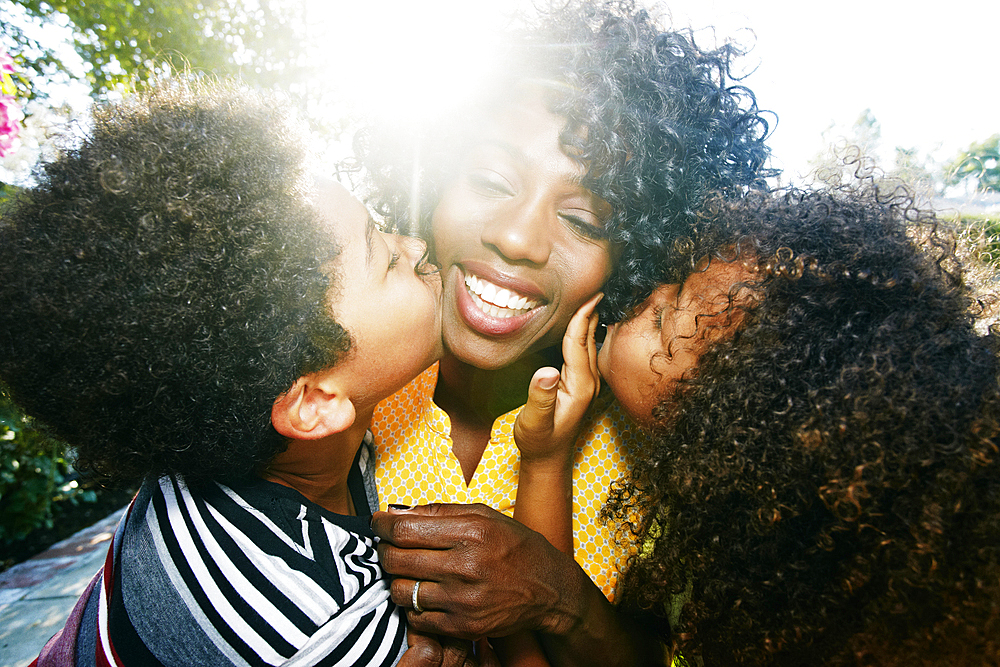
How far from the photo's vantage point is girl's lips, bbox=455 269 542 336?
2.09 m

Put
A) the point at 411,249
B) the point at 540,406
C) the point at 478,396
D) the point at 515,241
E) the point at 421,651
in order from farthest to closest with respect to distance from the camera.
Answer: the point at 478,396 → the point at 411,249 → the point at 540,406 → the point at 515,241 → the point at 421,651

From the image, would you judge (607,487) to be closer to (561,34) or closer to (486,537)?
(486,537)

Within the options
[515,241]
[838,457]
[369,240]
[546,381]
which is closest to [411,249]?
[369,240]

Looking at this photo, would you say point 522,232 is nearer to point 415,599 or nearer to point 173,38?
point 415,599

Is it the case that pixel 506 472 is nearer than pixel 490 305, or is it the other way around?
pixel 490 305

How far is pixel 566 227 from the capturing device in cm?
212

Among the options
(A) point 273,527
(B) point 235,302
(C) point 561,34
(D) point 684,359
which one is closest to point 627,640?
(D) point 684,359

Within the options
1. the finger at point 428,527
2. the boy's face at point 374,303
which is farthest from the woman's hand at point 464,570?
the boy's face at point 374,303

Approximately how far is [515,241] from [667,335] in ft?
2.08

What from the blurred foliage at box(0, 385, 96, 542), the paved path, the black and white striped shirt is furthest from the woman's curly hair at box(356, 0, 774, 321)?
the blurred foliage at box(0, 385, 96, 542)

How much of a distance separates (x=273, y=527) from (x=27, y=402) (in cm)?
74

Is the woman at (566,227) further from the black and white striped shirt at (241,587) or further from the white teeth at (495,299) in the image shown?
the black and white striped shirt at (241,587)

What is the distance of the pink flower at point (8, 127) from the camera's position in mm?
2699

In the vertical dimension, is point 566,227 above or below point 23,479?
below
